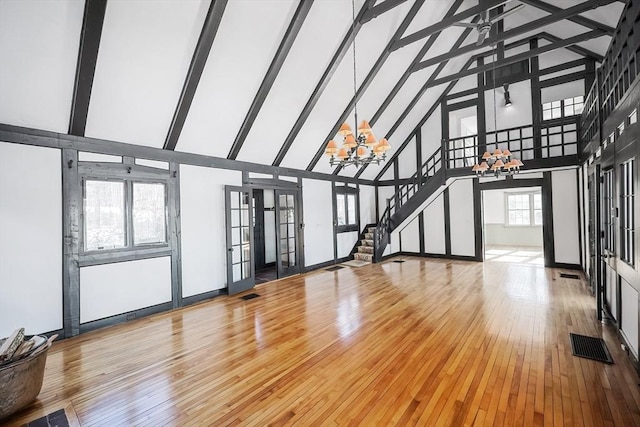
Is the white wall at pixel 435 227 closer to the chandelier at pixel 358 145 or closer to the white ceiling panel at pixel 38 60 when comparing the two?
the chandelier at pixel 358 145

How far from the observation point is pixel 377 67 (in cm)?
595

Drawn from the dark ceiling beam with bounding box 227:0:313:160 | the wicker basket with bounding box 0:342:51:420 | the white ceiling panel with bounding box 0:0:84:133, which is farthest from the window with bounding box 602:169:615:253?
the white ceiling panel with bounding box 0:0:84:133

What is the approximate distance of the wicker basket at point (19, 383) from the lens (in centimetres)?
227

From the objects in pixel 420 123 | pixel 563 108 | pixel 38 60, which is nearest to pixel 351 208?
pixel 420 123

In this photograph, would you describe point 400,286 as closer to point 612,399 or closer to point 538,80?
point 612,399

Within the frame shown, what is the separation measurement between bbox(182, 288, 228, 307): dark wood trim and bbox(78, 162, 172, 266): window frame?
0.96m

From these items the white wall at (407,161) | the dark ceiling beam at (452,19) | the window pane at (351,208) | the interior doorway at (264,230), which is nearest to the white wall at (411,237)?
the white wall at (407,161)

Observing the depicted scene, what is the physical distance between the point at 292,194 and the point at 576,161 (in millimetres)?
6659

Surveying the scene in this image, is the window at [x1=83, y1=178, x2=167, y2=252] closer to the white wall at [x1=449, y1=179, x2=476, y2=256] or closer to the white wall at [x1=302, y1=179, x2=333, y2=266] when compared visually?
the white wall at [x1=302, y1=179, x2=333, y2=266]

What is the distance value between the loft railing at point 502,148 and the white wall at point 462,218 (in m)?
0.77

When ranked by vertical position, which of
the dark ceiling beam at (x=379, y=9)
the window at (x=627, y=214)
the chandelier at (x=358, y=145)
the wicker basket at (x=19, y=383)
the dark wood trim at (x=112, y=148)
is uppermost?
the dark ceiling beam at (x=379, y=9)

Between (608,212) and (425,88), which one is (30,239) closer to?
(608,212)

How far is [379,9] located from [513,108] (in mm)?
5698

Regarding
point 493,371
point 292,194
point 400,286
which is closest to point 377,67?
point 292,194
